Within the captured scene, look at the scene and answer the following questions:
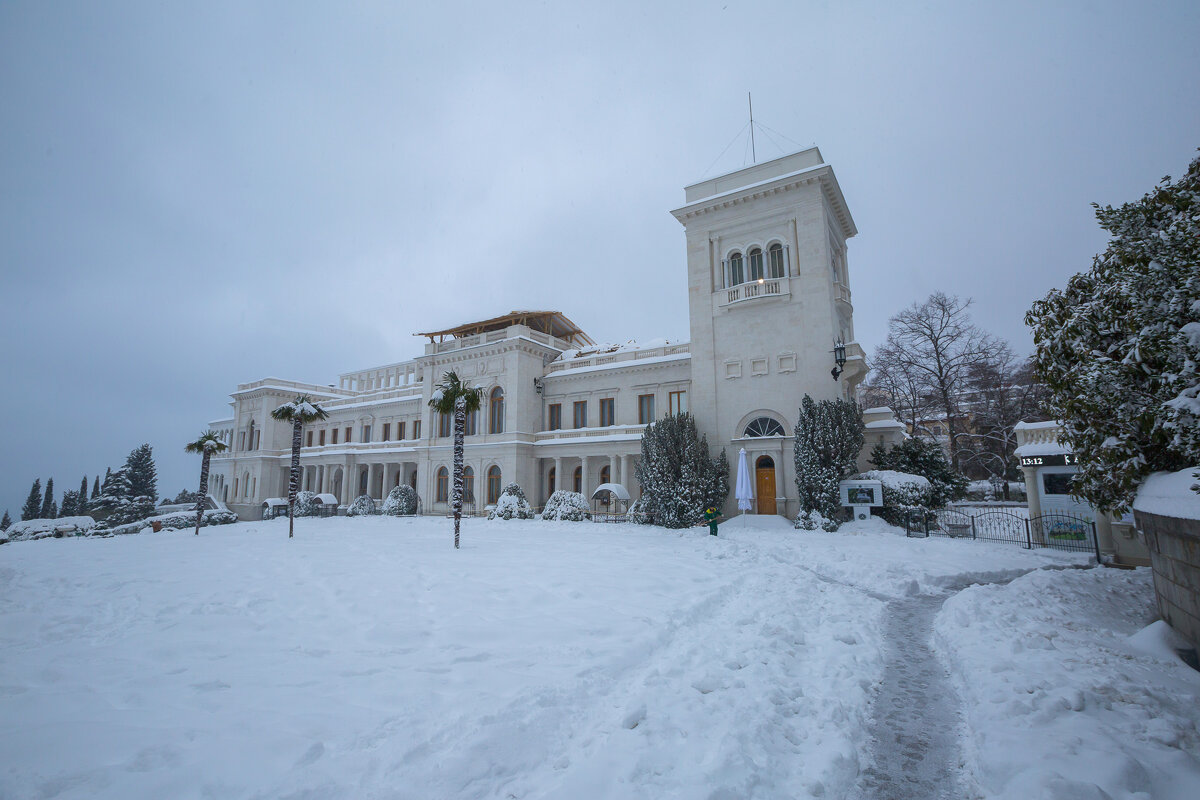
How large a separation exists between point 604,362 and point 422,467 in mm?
13446

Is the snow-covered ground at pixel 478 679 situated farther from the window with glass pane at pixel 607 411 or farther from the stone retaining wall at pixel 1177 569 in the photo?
the window with glass pane at pixel 607 411

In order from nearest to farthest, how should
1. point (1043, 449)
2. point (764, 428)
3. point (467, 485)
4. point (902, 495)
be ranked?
point (1043, 449)
point (902, 495)
point (764, 428)
point (467, 485)

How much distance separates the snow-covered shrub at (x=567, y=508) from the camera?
930 inches

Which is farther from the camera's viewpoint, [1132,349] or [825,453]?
[825,453]

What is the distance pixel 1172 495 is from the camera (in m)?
5.44

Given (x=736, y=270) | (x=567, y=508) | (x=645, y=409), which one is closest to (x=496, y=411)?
(x=645, y=409)

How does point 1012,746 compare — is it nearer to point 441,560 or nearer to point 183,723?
point 183,723

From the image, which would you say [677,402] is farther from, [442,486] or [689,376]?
[442,486]

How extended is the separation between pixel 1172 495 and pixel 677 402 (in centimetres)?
2285

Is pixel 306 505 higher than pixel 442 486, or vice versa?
pixel 442 486

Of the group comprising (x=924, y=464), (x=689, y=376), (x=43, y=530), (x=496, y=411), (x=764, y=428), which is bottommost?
(x=43, y=530)

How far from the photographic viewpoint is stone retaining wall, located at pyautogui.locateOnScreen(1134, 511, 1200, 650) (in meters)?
5.19

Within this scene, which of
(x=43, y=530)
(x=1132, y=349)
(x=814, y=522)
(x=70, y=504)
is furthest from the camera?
(x=70, y=504)

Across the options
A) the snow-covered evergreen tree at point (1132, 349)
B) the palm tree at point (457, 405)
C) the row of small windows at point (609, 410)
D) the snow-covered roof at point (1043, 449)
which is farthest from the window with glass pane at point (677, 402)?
the snow-covered evergreen tree at point (1132, 349)
